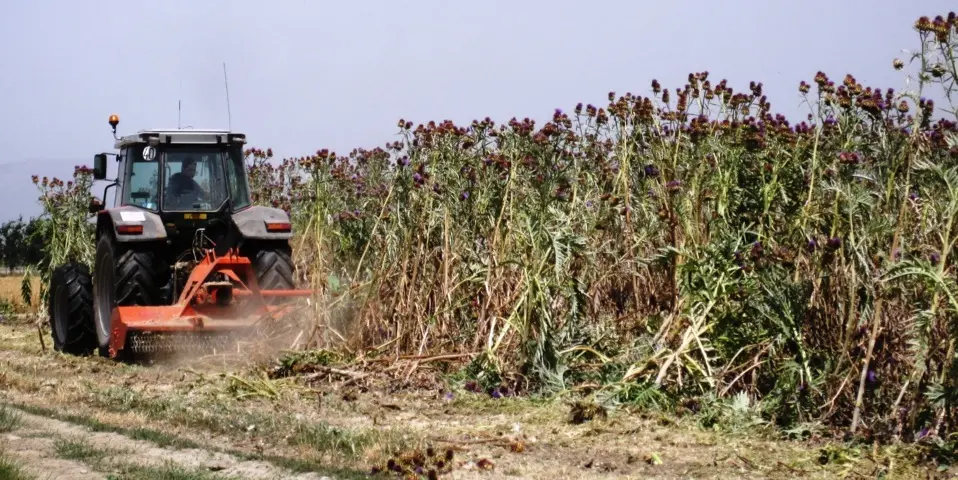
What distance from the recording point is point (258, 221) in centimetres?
1198

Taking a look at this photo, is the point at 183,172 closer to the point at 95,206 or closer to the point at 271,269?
the point at 271,269

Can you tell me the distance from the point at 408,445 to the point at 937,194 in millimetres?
3343

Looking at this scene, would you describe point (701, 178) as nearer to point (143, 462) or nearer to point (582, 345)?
point (582, 345)

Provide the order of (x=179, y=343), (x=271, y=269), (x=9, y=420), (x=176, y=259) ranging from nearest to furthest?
(x=9, y=420), (x=179, y=343), (x=271, y=269), (x=176, y=259)

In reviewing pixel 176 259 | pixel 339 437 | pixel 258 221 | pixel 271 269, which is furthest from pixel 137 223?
pixel 339 437

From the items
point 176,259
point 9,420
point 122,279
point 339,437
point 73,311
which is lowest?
point 339,437

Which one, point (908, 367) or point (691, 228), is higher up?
point (691, 228)

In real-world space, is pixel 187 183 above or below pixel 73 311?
above

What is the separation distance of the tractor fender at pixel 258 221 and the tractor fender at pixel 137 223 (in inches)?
27.4

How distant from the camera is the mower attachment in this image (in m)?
11.1

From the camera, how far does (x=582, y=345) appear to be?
9.36 metres

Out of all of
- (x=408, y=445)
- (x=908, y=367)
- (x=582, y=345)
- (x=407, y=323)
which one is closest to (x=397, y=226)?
(x=407, y=323)

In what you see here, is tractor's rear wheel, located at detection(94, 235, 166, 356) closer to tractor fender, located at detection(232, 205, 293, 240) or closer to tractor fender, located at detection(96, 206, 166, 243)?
tractor fender, located at detection(96, 206, 166, 243)

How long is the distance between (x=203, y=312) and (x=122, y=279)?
0.92m
